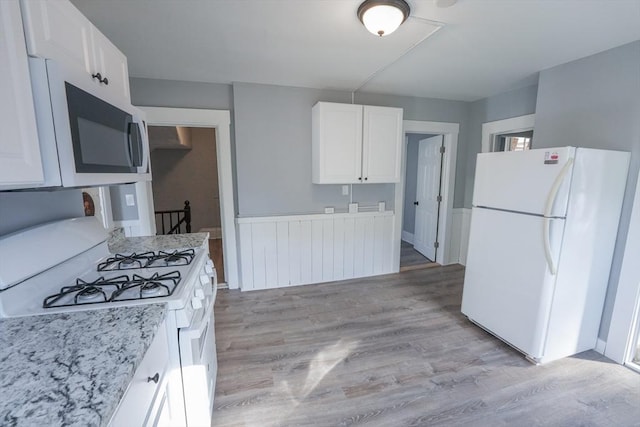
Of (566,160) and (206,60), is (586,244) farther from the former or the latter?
(206,60)

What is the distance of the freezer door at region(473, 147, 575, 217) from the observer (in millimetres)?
1815

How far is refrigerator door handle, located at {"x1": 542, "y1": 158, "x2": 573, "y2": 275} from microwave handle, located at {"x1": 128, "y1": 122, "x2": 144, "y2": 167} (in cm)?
249

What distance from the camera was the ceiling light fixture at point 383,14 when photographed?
5.00 feet

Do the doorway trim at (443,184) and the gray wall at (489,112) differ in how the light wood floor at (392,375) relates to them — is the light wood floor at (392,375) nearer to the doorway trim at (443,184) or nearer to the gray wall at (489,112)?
the doorway trim at (443,184)

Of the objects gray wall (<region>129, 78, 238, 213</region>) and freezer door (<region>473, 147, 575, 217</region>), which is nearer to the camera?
freezer door (<region>473, 147, 575, 217</region>)

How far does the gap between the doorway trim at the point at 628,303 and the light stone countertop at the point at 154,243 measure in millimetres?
3071

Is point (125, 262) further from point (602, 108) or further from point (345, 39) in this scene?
point (602, 108)

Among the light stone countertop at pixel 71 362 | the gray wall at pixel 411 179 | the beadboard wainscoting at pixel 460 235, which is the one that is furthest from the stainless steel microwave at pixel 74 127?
the gray wall at pixel 411 179

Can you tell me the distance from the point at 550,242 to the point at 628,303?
0.86 m

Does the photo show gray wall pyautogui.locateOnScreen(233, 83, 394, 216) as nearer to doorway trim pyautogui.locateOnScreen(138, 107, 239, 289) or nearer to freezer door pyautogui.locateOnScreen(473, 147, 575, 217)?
doorway trim pyautogui.locateOnScreen(138, 107, 239, 289)

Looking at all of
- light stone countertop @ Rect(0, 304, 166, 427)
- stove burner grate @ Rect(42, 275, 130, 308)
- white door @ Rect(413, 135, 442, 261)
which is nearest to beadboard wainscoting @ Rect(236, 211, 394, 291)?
white door @ Rect(413, 135, 442, 261)

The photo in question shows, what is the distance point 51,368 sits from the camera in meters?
0.69

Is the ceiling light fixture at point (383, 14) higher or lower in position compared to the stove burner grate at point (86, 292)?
higher

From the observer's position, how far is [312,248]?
11.1 feet
